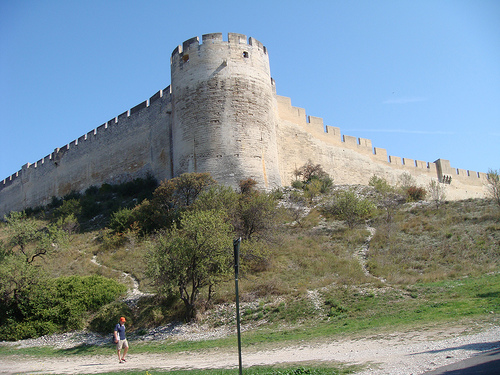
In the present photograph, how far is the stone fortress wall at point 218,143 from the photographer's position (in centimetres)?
2222

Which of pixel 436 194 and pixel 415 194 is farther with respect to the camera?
pixel 436 194

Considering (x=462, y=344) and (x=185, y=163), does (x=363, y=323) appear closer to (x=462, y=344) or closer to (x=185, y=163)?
(x=462, y=344)

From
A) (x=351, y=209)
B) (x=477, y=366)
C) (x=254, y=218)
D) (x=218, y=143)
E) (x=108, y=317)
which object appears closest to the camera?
(x=477, y=366)

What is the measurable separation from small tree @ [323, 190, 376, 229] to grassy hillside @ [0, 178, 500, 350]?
266 mm

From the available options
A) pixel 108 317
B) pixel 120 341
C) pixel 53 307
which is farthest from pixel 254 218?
pixel 120 341

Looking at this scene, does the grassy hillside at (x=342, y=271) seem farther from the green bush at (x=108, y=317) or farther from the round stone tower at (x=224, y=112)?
the round stone tower at (x=224, y=112)

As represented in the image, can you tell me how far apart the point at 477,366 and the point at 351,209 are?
562 inches

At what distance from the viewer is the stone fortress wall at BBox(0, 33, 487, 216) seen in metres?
22.2

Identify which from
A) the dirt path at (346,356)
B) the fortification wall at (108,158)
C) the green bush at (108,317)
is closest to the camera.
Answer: the dirt path at (346,356)

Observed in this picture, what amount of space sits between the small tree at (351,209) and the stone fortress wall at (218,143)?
3262 millimetres

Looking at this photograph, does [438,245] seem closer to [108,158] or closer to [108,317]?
[108,317]

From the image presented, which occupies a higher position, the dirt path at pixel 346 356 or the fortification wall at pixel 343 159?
the fortification wall at pixel 343 159

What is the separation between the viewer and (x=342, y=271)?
1483cm

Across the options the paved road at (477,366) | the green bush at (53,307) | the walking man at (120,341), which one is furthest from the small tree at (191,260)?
the paved road at (477,366)
